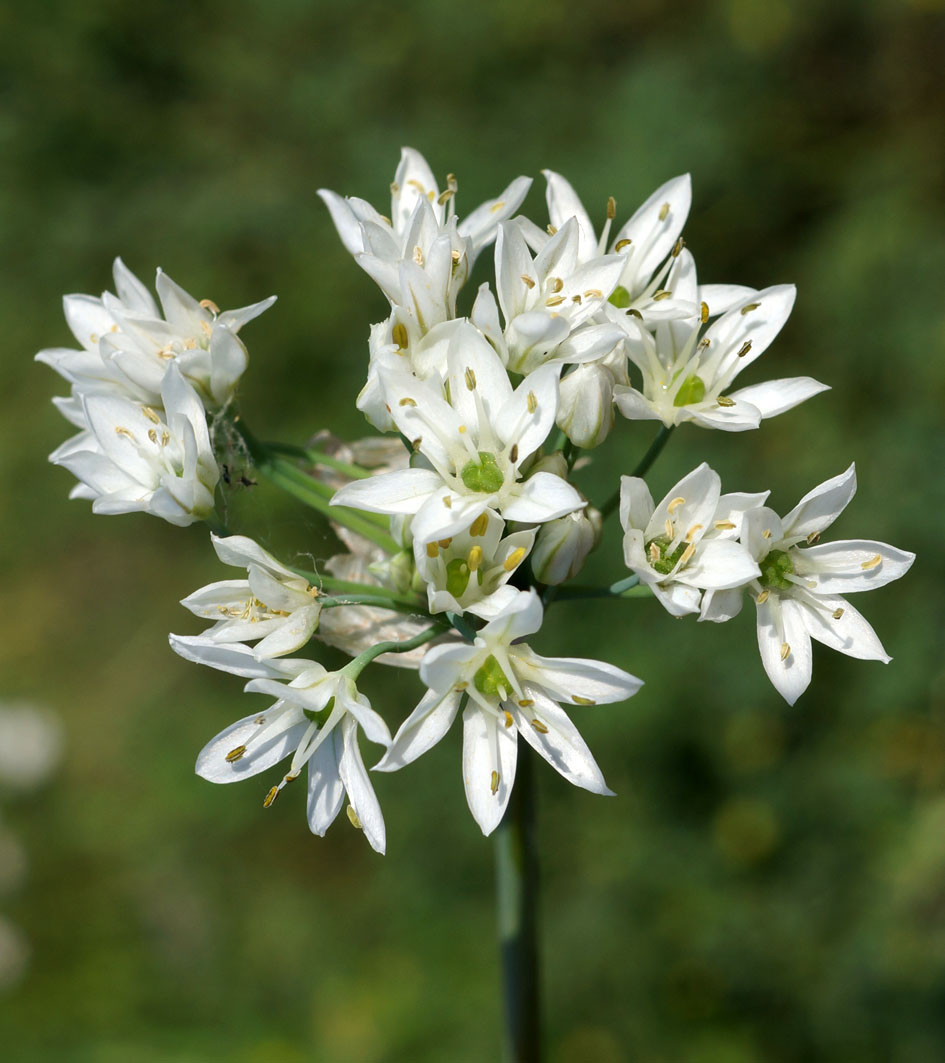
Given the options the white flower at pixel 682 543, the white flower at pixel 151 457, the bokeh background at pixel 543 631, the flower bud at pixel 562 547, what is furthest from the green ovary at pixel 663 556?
the bokeh background at pixel 543 631

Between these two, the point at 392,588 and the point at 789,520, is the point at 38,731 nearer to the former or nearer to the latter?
the point at 392,588

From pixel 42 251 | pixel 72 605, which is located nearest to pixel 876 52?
pixel 42 251

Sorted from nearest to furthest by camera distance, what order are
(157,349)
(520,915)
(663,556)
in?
(663,556), (520,915), (157,349)

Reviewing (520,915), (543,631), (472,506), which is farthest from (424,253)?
(543,631)

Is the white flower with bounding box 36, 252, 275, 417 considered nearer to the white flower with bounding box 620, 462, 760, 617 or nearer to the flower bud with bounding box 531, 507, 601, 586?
the flower bud with bounding box 531, 507, 601, 586

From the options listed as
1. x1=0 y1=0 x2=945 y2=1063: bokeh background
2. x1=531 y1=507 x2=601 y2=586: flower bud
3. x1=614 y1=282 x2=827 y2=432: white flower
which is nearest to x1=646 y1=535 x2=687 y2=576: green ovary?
x1=531 y1=507 x2=601 y2=586: flower bud

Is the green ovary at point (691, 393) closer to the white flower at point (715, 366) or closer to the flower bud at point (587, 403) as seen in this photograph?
the white flower at point (715, 366)

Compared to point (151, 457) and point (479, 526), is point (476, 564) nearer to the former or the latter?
point (479, 526)
